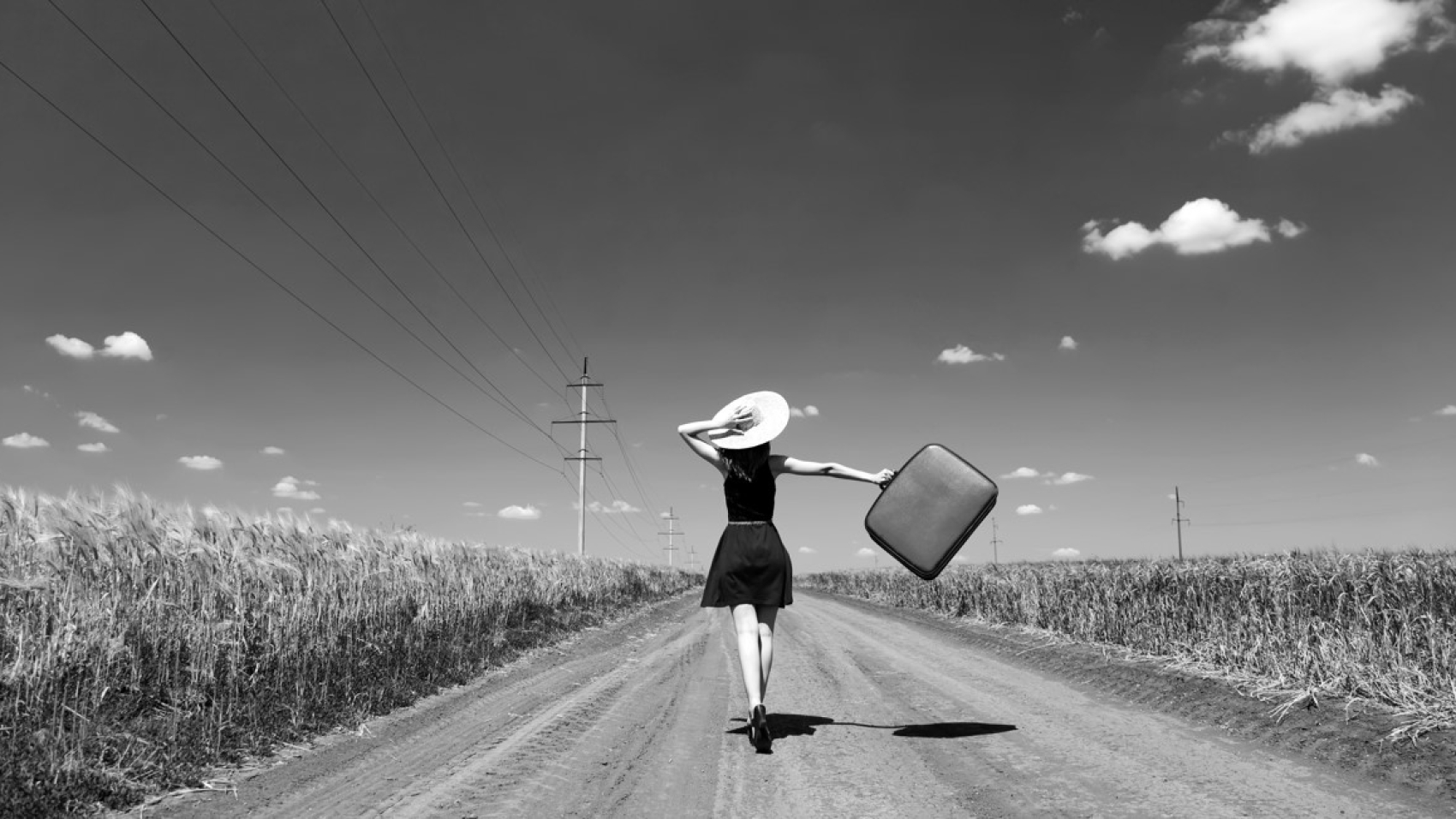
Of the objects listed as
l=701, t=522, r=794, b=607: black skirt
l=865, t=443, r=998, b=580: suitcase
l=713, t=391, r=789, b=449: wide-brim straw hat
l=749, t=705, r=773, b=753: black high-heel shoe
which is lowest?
l=749, t=705, r=773, b=753: black high-heel shoe

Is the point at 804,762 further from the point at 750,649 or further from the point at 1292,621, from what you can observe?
the point at 1292,621

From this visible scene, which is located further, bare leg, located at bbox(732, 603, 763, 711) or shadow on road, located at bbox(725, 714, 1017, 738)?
shadow on road, located at bbox(725, 714, 1017, 738)

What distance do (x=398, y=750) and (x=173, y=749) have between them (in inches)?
55.7

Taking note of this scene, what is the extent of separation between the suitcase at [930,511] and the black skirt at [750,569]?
2.50ft

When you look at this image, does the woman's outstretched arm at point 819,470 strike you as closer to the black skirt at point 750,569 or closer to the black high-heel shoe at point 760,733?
the black skirt at point 750,569

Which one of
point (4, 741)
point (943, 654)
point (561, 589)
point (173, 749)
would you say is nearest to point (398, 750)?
point (173, 749)

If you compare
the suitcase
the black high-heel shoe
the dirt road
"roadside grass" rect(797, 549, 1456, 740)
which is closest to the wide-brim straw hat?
the suitcase

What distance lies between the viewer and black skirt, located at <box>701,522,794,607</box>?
598 centimetres

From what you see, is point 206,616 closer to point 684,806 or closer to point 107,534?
point 107,534


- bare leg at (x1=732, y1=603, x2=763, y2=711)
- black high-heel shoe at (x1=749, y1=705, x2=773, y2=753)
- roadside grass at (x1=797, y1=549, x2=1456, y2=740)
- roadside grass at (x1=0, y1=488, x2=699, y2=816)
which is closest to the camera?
roadside grass at (x1=0, y1=488, x2=699, y2=816)

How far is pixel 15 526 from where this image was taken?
7293 mm

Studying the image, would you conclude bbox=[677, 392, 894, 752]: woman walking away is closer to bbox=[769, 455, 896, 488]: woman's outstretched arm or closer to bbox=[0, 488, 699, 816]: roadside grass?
bbox=[769, 455, 896, 488]: woman's outstretched arm

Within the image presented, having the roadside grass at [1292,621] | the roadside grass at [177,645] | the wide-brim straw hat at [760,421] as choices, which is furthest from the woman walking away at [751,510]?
the roadside grass at [1292,621]

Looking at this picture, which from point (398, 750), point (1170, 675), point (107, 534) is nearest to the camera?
point (398, 750)
